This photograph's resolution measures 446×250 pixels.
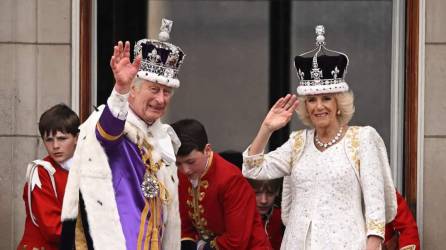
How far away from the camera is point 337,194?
6.94m

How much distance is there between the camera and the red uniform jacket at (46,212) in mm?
7125

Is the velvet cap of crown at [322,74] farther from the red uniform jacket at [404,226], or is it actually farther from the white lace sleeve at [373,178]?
the red uniform jacket at [404,226]

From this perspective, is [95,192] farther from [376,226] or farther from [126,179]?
[376,226]

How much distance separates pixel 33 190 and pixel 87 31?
55.4 inches

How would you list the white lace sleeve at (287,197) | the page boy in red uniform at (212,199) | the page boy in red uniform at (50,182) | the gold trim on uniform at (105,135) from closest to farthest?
1. the gold trim on uniform at (105,135)
2. the page boy in red uniform at (50,182)
3. the white lace sleeve at (287,197)
4. the page boy in red uniform at (212,199)

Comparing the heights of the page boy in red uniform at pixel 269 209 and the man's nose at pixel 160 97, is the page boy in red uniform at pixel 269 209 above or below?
below

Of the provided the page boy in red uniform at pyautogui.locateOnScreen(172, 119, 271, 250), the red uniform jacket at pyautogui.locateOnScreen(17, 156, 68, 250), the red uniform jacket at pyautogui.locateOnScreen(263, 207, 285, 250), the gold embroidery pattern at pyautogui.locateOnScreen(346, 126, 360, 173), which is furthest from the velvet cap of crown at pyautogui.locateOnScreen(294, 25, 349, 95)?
the red uniform jacket at pyautogui.locateOnScreen(17, 156, 68, 250)

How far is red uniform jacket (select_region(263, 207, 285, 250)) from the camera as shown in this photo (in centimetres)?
809

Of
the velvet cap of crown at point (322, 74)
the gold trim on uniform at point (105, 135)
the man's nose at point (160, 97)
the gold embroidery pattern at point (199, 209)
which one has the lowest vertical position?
the gold embroidery pattern at point (199, 209)

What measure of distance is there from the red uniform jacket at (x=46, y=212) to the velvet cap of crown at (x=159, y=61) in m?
0.93

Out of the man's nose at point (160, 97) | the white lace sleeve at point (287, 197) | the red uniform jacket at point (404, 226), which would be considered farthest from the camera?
the red uniform jacket at point (404, 226)

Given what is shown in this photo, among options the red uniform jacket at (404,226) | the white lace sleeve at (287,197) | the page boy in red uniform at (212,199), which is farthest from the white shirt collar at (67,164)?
the red uniform jacket at (404,226)

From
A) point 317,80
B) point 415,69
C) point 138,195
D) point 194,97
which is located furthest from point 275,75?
point 138,195

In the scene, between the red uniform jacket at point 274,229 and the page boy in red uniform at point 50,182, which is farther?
the red uniform jacket at point 274,229
